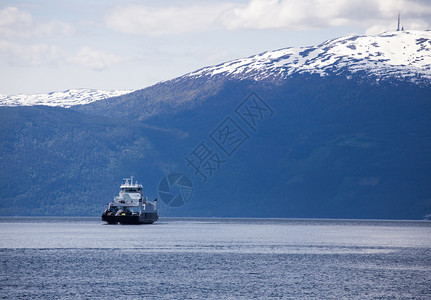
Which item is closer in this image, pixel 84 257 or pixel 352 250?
pixel 84 257

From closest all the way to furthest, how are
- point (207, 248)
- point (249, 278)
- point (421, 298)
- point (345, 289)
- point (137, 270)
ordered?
point (421, 298) → point (345, 289) → point (249, 278) → point (137, 270) → point (207, 248)

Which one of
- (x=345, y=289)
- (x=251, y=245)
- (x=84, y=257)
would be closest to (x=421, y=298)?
(x=345, y=289)

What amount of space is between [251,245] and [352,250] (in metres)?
18.7

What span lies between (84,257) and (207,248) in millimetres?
26769

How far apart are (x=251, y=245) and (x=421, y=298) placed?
6817cm

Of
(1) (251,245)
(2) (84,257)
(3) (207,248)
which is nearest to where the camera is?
(2) (84,257)

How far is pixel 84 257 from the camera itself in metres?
102

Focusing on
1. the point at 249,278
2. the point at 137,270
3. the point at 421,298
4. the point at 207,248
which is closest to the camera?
the point at 421,298

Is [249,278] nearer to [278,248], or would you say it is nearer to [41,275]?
[41,275]

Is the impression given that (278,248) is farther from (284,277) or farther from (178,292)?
(178,292)

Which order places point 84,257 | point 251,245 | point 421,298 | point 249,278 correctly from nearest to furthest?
point 421,298 < point 249,278 < point 84,257 < point 251,245

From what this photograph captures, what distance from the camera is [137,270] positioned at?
283 ft

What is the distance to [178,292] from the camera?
227 feet

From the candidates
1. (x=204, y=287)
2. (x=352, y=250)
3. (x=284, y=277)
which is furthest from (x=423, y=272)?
(x=352, y=250)
